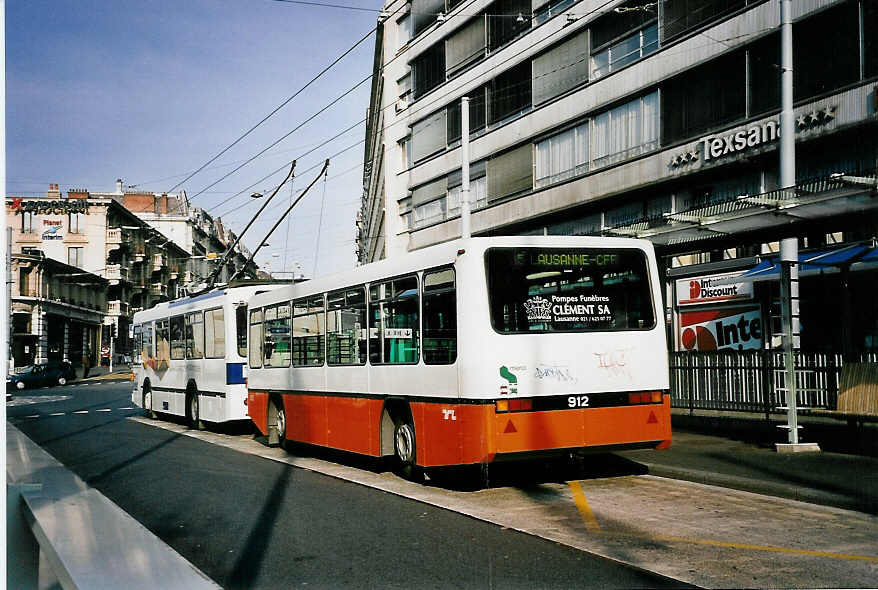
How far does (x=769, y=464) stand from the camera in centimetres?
1105

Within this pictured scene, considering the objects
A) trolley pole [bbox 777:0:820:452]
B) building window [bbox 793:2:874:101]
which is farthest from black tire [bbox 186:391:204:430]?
building window [bbox 793:2:874:101]

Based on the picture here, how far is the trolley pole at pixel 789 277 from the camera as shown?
1216 cm

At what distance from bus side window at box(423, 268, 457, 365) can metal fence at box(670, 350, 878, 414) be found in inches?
239

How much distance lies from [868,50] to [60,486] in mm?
17444

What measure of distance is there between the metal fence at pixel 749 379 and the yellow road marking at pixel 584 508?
4.71 m

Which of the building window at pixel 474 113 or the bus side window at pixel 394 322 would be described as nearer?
the bus side window at pixel 394 322

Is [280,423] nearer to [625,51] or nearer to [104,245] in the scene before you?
[625,51]

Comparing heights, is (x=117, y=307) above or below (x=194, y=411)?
above

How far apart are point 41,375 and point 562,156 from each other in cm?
3612

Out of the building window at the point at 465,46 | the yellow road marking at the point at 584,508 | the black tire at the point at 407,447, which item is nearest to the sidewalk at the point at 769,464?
the yellow road marking at the point at 584,508

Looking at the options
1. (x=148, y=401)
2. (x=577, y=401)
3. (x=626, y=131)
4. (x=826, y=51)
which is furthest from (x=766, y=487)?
(x=148, y=401)

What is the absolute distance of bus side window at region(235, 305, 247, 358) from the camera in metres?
18.9

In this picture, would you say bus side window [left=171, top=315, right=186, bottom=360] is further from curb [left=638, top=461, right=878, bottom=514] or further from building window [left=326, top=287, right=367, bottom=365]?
curb [left=638, top=461, right=878, bottom=514]

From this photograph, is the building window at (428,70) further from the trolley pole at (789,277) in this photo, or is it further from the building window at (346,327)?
the building window at (346,327)
